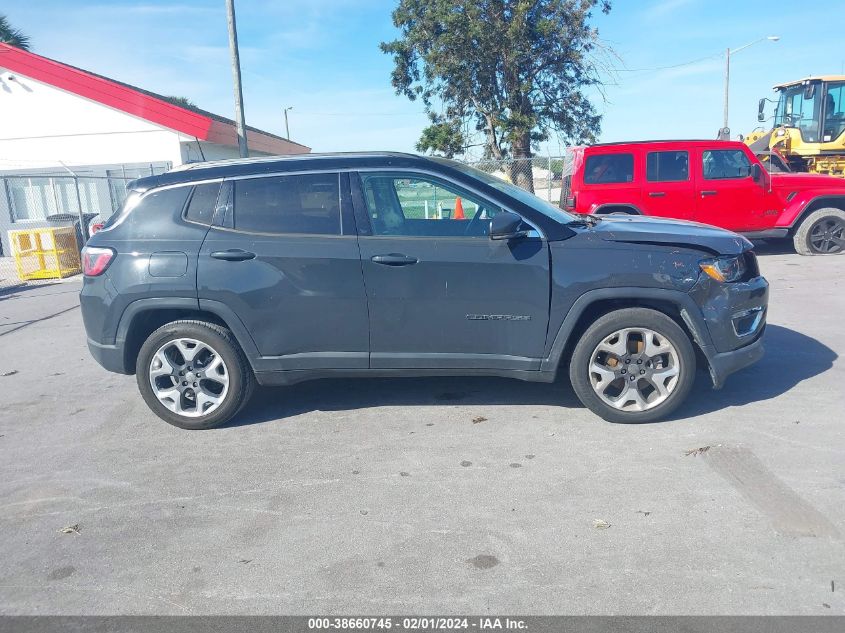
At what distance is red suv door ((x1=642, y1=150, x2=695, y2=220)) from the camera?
1149 cm

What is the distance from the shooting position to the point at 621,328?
178 inches

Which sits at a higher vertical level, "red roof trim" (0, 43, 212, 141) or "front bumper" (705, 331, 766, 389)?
"red roof trim" (0, 43, 212, 141)

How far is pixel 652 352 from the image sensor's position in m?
4.55

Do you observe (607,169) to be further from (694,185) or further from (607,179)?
(694,185)

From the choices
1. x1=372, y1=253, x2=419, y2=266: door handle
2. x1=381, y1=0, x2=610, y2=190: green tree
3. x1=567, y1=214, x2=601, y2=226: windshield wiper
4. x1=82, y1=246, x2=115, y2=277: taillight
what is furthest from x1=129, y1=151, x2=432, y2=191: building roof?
x1=381, y1=0, x2=610, y2=190: green tree

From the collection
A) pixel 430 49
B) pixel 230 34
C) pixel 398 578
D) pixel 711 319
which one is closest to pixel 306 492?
pixel 398 578

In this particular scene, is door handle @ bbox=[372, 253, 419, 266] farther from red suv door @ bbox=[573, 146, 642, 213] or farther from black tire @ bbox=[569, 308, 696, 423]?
red suv door @ bbox=[573, 146, 642, 213]

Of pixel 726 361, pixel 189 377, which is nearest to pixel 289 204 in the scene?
pixel 189 377

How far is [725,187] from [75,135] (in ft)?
52.6

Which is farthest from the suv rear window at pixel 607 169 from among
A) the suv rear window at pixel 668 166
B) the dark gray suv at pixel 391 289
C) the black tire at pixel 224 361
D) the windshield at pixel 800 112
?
the black tire at pixel 224 361

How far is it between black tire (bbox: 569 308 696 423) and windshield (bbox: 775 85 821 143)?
1434 cm

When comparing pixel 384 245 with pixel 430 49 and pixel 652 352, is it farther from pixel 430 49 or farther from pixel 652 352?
pixel 430 49

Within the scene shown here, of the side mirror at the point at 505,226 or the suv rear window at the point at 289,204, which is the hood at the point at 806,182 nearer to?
the side mirror at the point at 505,226

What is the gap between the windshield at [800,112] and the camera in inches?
632
